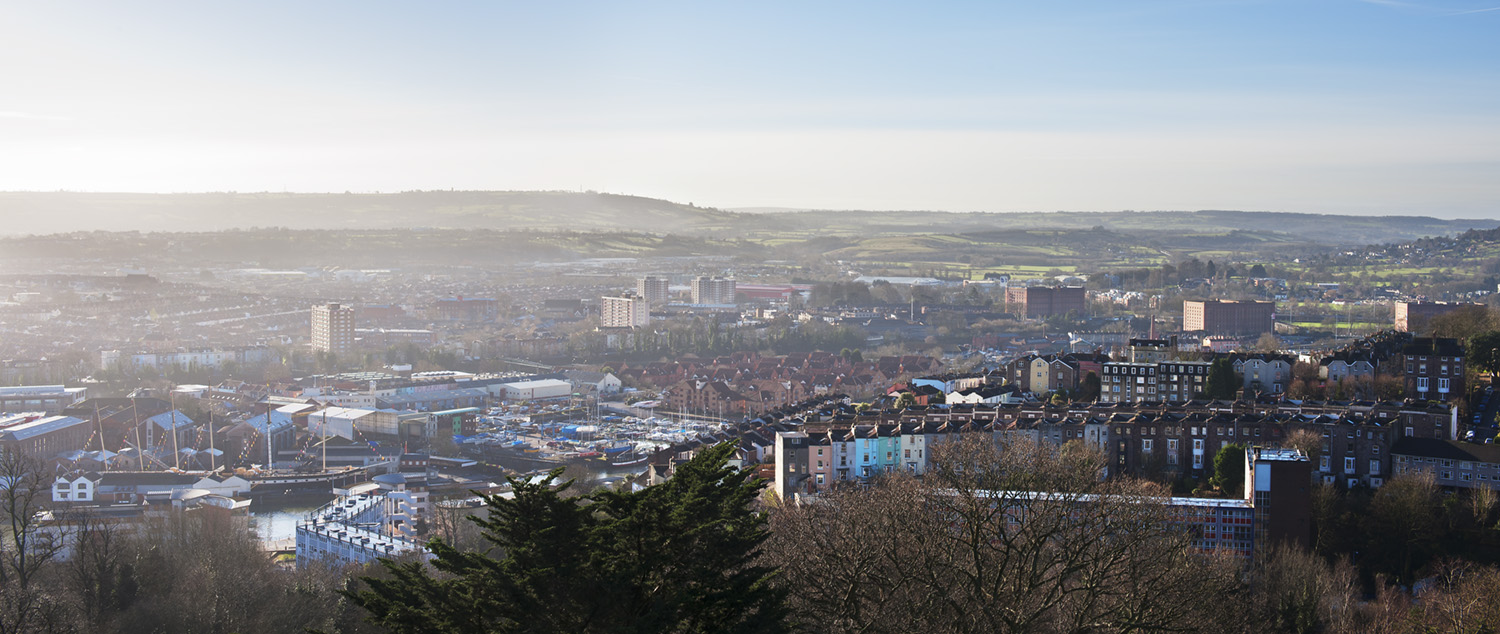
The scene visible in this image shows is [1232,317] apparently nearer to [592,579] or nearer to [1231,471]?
[1231,471]

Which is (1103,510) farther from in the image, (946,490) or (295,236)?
(295,236)

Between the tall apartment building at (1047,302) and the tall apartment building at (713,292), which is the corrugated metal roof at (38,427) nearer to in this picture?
the tall apartment building at (1047,302)

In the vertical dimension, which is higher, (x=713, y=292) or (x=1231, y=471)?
(x=1231, y=471)

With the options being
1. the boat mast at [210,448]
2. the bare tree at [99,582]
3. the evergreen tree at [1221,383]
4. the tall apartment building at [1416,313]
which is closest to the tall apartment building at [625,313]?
the boat mast at [210,448]

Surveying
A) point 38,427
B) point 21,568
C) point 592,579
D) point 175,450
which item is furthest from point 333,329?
point 592,579

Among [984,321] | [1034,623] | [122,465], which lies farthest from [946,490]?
[984,321]

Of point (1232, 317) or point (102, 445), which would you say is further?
point (1232, 317)
